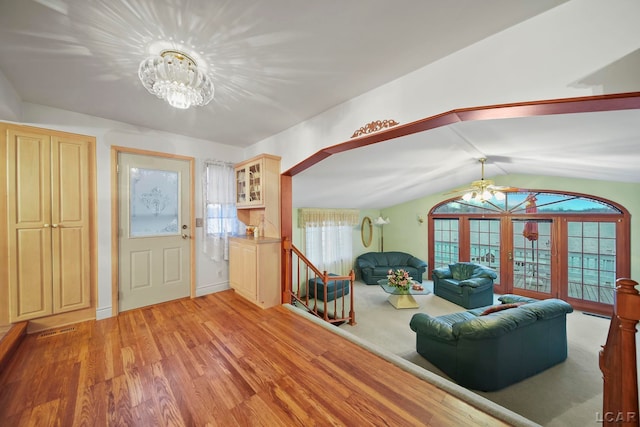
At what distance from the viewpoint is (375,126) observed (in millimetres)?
1958

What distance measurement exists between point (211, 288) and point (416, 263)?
17.0 feet

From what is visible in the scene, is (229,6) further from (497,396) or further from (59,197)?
(497,396)

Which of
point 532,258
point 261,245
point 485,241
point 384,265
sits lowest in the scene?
point 384,265

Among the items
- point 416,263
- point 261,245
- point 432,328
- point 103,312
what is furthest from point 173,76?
point 416,263

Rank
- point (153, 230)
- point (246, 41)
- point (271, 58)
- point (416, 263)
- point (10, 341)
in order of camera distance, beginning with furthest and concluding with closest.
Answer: point (416, 263), point (153, 230), point (10, 341), point (271, 58), point (246, 41)

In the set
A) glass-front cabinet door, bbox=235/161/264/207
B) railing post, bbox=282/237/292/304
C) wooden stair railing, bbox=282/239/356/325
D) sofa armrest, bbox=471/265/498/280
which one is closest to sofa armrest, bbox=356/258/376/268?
wooden stair railing, bbox=282/239/356/325

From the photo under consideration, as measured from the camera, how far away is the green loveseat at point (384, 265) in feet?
20.2

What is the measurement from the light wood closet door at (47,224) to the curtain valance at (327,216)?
3581 millimetres

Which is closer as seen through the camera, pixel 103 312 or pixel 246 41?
pixel 246 41

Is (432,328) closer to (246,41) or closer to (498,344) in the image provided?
(498,344)

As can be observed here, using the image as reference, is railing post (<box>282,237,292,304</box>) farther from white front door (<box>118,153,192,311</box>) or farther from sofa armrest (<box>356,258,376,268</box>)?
sofa armrest (<box>356,258,376,268</box>)

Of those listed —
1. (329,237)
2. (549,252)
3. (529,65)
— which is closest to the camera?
(529,65)

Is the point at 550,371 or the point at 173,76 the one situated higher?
the point at 173,76

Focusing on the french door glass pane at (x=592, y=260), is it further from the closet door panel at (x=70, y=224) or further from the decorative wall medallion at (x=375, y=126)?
the closet door panel at (x=70, y=224)
